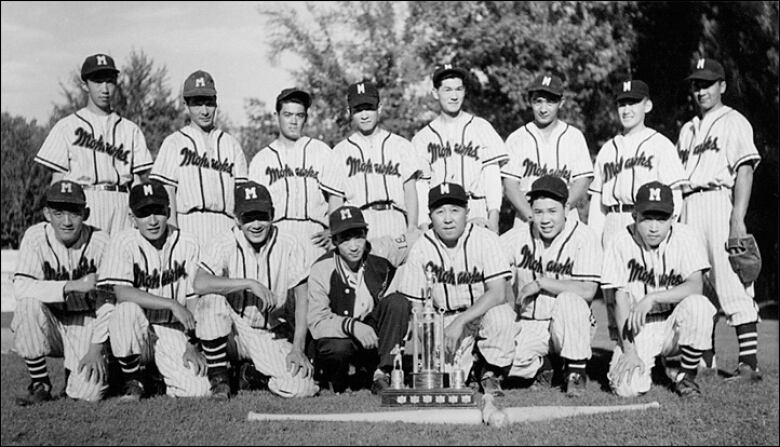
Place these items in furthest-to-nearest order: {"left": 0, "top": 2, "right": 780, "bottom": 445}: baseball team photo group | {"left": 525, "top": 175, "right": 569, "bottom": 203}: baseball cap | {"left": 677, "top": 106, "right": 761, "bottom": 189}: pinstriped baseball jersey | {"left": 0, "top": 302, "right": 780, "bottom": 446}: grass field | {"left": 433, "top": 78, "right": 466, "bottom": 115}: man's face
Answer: {"left": 433, "top": 78, "right": 466, "bottom": 115}: man's face, {"left": 677, "top": 106, "right": 761, "bottom": 189}: pinstriped baseball jersey, {"left": 525, "top": 175, "right": 569, "bottom": 203}: baseball cap, {"left": 0, "top": 2, "right": 780, "bottom": 445}: baseball team photo group, {"left": 0, "top": 302, "right": 780, "bottom": 446}: grass field

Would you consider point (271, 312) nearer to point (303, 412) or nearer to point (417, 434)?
point (303, 412)

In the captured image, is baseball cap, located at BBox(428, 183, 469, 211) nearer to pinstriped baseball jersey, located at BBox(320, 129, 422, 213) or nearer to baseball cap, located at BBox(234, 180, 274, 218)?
pinstriped baseball jersey, located at BBox(320, 129, 422, 213)

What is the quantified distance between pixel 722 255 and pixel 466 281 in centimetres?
234

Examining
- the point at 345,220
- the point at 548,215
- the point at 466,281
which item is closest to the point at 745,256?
the point at 548,215

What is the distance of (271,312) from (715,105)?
4.28 meters

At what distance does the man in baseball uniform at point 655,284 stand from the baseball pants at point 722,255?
556 millimetres

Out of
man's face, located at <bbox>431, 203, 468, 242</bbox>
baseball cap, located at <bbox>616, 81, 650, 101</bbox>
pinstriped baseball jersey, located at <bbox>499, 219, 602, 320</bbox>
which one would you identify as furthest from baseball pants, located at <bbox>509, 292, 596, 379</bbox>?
baseball cap, located at <bbox>616, 81, 650, 101</bbox>

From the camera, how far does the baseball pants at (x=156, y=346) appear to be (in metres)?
6.63

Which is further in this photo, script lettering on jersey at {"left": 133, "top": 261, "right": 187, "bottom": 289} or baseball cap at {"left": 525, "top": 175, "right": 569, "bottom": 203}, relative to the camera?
baseball cap at {"left": 525, "top": 175, "right": 569, "bottom": 203}

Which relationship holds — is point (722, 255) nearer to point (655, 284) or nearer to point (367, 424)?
point (655, 284)

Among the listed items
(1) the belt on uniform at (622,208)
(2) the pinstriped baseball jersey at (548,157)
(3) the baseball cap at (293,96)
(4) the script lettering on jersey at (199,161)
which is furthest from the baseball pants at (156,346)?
(1) the belt on uniform at (622,208)

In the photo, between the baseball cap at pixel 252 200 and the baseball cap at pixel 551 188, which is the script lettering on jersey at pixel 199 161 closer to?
the baseball cap at pixel 252 200

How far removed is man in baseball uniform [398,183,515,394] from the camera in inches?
265

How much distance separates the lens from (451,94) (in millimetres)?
8078
